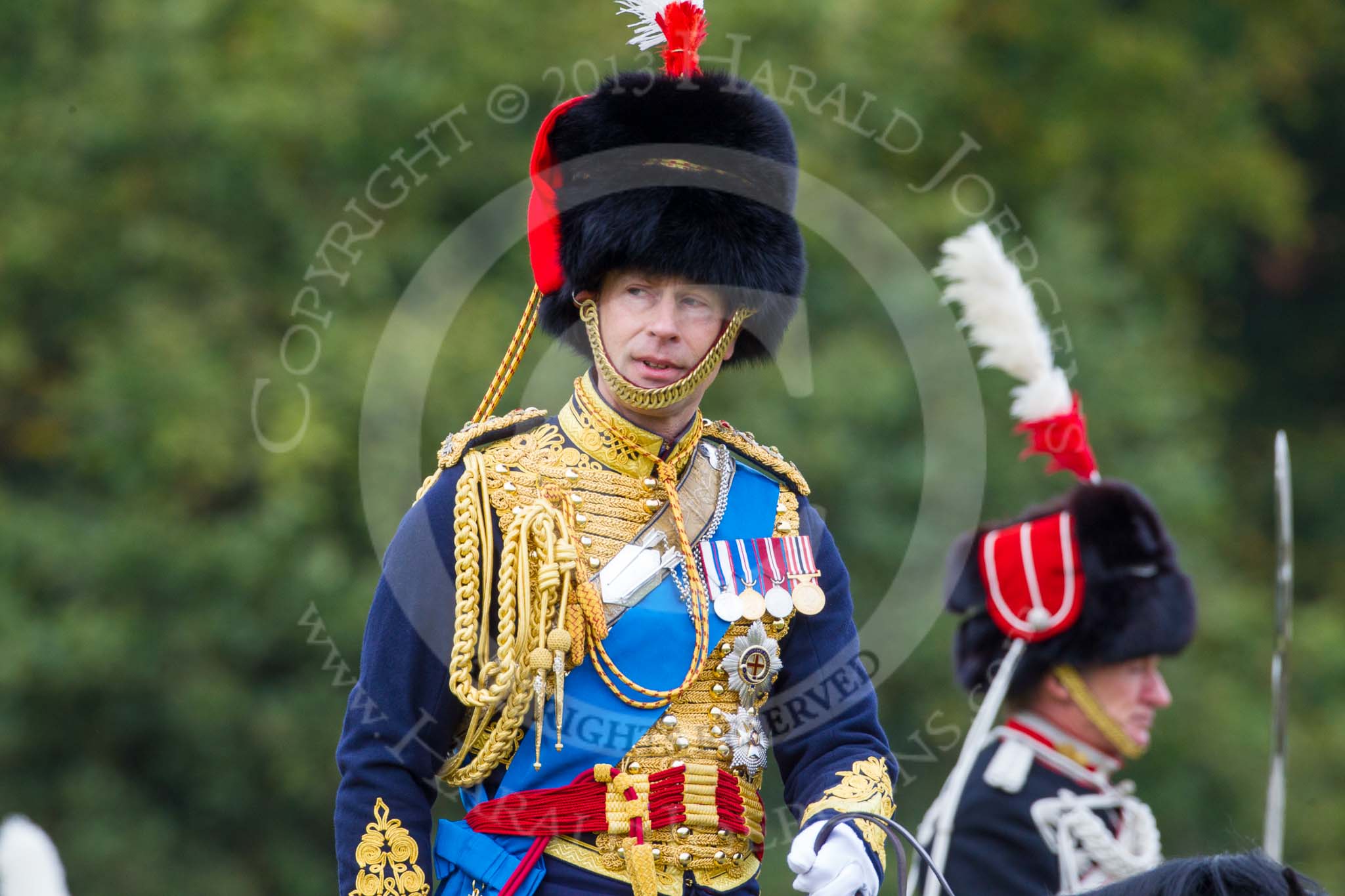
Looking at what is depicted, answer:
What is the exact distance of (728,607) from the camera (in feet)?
9.78

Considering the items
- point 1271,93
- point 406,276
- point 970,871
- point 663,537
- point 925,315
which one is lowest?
point 970,871

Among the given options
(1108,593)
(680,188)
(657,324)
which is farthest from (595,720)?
(1108,593)

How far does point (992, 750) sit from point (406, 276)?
445 cm

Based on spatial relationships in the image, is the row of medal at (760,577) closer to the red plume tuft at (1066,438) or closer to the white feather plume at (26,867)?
the white feather plume at (26,867)

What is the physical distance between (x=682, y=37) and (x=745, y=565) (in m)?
0.90

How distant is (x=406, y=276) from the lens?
8.27 metres

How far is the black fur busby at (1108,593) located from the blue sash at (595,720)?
73.1 inches

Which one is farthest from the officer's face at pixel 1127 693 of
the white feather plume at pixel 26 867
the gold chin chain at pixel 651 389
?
the white feather plume at pixel 26 867

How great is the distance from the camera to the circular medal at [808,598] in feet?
9.96

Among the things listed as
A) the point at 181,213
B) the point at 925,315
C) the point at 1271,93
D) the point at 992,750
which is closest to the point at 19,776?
the point at 181,213

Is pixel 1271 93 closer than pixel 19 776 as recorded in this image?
No

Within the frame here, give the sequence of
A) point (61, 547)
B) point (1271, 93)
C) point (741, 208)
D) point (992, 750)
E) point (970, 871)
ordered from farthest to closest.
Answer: point (1271, 93) < point (61, 547) < point (992, 750) < point (970, 871) < point (741, 208)

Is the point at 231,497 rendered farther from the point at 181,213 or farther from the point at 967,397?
the point at 967,397

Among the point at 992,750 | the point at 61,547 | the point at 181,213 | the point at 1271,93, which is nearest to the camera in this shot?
the point at 992,750
